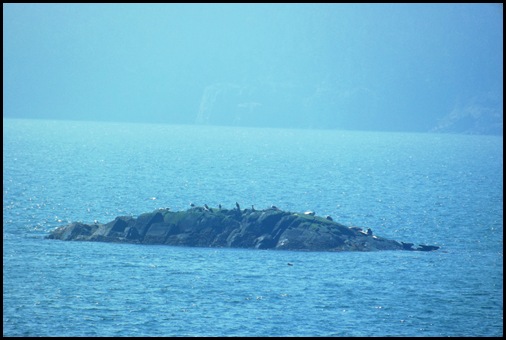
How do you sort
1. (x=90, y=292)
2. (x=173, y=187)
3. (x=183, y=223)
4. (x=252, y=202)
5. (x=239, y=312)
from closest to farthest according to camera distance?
(x=239, y=312) < (x=90, y=292) < (x=183, y=223) < (x=252, y=202) < (x=173, y=187)

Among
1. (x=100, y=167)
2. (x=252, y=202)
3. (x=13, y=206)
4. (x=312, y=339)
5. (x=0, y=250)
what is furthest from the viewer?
(x=100, y=167)

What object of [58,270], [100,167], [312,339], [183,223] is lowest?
[312,339]

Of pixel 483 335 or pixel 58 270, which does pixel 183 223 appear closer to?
pixel 58 270

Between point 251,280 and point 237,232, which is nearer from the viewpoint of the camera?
point 251,280

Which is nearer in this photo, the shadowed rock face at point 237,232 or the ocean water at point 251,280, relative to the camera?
the ocean water at point 251,280

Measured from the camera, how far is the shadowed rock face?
91.2 metres

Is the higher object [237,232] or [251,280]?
[237,232]

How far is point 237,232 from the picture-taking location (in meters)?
92.3

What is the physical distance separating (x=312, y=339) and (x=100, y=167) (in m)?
132

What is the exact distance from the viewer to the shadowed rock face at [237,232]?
91250 mm

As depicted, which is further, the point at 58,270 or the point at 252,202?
the point at 252,202

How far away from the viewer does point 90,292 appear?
7269 centimetres

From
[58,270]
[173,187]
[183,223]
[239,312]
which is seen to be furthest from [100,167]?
[239,312]

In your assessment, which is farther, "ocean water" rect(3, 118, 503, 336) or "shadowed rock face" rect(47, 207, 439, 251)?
"shadowed rock face" rect(47, 207, 439, 251)
